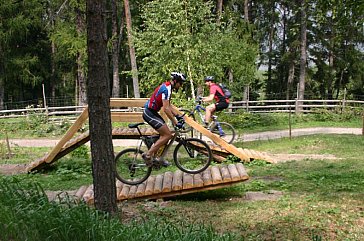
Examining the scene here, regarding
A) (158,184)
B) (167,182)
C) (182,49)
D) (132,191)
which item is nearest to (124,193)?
(132,191)

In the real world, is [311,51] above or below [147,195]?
above

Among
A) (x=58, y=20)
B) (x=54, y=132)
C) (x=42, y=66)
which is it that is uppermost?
(x=58, y=20)

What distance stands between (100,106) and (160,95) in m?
2.73

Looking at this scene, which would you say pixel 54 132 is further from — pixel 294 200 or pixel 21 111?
pixel 294 200

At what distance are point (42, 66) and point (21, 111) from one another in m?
10.2

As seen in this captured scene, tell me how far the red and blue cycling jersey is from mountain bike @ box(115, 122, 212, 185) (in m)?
0.56

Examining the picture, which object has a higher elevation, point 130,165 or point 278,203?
point 130,165

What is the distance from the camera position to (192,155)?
867cm

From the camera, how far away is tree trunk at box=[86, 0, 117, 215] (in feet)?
14.7

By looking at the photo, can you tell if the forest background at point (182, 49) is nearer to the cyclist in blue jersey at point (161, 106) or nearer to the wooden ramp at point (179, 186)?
the cyclist in blue jersey at point (161, 106)

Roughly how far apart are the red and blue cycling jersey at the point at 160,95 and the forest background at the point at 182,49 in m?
7.65

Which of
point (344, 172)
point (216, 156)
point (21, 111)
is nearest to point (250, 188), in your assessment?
point (344, 172)

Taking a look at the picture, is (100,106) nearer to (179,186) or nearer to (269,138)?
(179,186)

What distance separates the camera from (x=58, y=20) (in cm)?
2409
